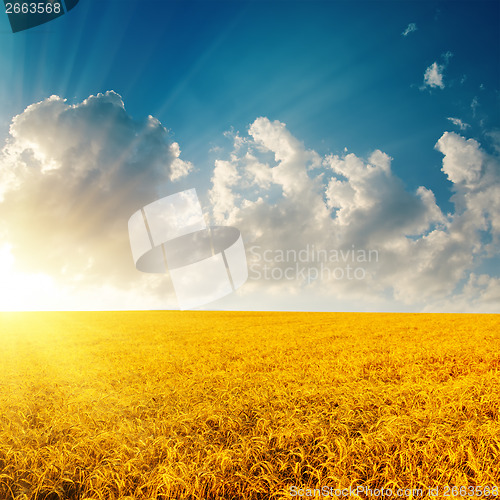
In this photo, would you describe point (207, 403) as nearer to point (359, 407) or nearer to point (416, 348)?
point (359, 407)

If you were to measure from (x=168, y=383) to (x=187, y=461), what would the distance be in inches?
161

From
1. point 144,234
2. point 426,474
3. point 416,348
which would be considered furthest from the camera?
point 144,234

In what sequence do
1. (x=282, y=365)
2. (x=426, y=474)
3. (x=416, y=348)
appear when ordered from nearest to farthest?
1. (x=426, y=474)
2. (x=282, y=365)
3. (x=416, y=348)

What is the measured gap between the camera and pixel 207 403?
20.2 ft

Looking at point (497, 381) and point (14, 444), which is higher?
point (14, 444)

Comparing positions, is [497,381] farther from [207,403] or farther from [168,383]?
[168,383]

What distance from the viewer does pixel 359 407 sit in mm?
5957

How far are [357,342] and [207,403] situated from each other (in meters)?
10.7

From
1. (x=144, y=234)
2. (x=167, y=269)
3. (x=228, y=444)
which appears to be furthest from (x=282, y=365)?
(x=167, y=269)

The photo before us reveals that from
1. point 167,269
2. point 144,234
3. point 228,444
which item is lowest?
point 228,444

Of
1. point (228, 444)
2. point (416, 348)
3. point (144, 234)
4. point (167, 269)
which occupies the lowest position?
point (416, 348)

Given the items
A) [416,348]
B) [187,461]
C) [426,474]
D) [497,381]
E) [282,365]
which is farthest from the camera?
[416,348]

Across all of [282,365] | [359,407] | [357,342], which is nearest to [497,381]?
[359,407]

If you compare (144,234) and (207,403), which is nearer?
(207,403)
